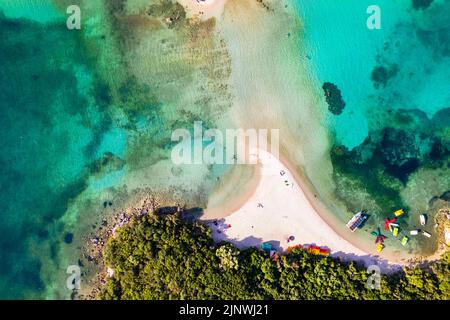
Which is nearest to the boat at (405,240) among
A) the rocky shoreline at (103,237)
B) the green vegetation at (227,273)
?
the green vegetation at (227,273)

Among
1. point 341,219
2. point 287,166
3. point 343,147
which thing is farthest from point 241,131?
point 341,219

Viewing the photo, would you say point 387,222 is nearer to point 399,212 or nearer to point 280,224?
point 399,212

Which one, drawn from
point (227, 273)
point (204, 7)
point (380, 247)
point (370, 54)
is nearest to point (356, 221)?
point (380, 247)

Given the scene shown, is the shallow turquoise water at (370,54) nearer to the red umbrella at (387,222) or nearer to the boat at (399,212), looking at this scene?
the boat at (399,212)

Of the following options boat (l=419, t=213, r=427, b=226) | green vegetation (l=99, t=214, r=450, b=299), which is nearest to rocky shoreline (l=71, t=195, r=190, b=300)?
green vegetation (l=99, t=214, r=450, b=299)

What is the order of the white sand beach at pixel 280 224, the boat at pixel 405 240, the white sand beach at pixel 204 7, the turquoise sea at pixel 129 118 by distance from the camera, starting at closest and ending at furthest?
the boat at pixel 405 240 → the white sand beach at pixel 280 224 → the white sand beach at pixel 204 7 → the turquoise sea at pixel 129 118

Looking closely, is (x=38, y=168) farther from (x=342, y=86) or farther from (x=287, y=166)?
(x=342, y=86)

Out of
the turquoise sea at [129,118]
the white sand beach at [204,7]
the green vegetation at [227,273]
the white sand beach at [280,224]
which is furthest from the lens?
the turquoise sea at [129,118]
